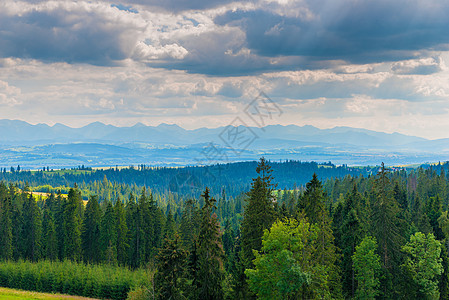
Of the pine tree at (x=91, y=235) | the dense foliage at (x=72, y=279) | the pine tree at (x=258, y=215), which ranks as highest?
the pine tree at (x=258, y=215)

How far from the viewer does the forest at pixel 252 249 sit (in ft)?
143

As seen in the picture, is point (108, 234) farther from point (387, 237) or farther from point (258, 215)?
point (387, 237)

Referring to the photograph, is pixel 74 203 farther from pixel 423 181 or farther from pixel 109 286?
pixel 423 181

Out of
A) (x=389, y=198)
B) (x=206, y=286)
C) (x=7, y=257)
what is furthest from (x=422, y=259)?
(x=7, y=257)

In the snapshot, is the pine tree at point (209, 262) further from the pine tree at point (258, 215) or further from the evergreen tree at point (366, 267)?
the evergreen tree at point (366, 267)

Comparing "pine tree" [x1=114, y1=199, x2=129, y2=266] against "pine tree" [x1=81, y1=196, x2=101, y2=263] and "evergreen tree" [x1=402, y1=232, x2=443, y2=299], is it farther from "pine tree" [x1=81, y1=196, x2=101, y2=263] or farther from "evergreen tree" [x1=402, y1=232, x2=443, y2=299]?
"evergreen tree" [x1=402, y1=232, x2=443, y2=299]

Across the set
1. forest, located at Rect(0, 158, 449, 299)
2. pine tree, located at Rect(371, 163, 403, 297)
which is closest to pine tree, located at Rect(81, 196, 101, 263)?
forest, located at Rect(0, 158, 449, 299)

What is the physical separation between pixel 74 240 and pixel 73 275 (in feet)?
57.9

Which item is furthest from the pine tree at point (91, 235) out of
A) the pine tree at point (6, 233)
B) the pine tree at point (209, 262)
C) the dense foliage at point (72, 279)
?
the pine tree at point (209, 262)

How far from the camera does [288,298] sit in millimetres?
41250

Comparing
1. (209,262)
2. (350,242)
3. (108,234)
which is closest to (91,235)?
(108,234)

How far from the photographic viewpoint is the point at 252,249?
4769 cm

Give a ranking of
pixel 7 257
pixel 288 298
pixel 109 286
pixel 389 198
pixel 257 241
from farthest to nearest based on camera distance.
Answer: pixel 7 257 < pixel 109 286 < pixel 389 198 < pixel 257 241 < pixel 288 298

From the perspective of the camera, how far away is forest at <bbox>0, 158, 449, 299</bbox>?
43562 mm
